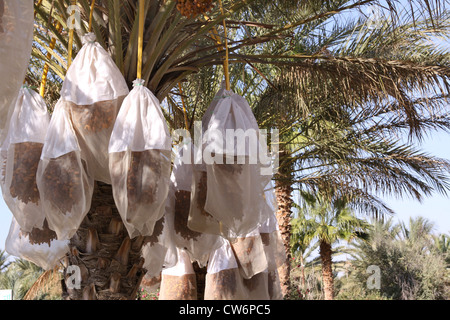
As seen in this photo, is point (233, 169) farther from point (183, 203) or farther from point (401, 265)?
point (401, 265)

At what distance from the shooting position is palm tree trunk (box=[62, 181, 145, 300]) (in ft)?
10.4

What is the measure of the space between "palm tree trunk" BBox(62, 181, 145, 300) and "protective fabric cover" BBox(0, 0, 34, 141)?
1562mm

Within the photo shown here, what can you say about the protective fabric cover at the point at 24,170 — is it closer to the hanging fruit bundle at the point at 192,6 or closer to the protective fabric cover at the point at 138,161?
the protective fabric cover at the point at 138,161

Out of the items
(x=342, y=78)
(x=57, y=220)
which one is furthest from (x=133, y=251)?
(x=342, y=78)

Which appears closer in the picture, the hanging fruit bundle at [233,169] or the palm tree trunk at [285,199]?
the hanging fruit bundle at [233,169]

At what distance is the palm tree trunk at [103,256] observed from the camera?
3.17 m

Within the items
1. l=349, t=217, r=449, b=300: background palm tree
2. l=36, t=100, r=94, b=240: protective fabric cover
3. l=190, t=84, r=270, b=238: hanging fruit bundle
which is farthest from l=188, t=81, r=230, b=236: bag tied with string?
l=349, t=217, r=449, b=300: background palm tree

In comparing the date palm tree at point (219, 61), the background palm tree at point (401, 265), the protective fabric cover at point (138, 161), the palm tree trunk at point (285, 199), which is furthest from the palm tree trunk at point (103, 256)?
the background palm tree at point (401, 265)

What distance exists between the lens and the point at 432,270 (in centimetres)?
2036

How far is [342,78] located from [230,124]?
1911mm

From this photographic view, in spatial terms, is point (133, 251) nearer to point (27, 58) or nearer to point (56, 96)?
point (27, 58)

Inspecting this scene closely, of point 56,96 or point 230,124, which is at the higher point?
point 56,96

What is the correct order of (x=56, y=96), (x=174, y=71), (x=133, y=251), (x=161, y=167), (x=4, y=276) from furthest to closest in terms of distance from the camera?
(x=4, y=276), (x=56, y=96), (x=174, y=71), (x=133, y=251), (x=161, y=167)

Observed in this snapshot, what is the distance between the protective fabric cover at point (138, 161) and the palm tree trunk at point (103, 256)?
524mm
